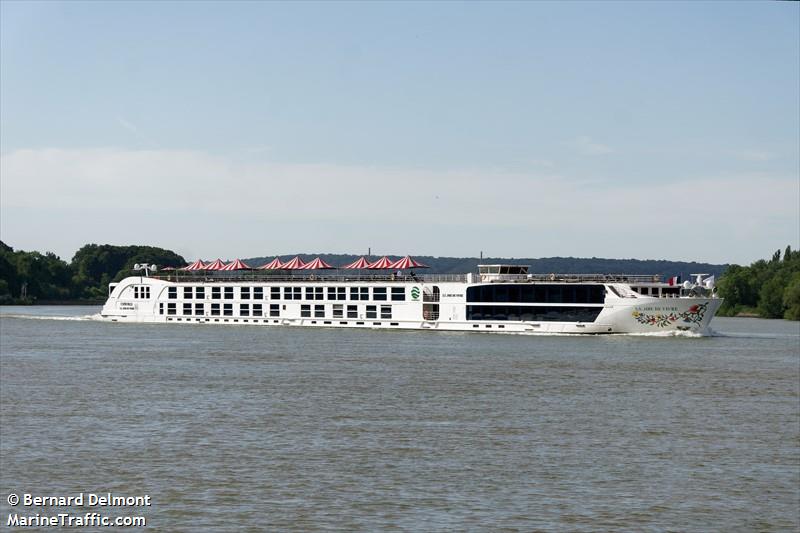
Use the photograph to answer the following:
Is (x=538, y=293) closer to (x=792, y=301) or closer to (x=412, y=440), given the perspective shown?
(x=412, y=440)

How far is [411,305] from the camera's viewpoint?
328 feet

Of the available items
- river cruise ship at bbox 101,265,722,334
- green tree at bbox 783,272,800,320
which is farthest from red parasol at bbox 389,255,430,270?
green tree at bbox 783,272,800,320

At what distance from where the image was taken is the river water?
28.3m

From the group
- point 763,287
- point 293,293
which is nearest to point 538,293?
point 293,293

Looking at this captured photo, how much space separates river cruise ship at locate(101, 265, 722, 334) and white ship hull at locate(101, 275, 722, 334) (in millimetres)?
84

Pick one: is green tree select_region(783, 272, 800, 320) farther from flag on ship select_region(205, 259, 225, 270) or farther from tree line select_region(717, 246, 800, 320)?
flag on ship select_region(205, 259, 225, 270)

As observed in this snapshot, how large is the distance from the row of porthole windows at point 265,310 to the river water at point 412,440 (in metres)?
32.3

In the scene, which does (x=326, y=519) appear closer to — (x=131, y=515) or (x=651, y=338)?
(x=131, y=515)

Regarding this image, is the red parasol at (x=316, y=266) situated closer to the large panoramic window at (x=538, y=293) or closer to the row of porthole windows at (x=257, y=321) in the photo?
the row of porthole windows at (x=257, y=321)

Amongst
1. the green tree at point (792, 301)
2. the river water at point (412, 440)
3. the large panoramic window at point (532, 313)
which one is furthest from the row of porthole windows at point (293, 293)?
the green tree at point (792, 301)

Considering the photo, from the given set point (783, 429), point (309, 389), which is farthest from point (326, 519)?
point (309, 389)

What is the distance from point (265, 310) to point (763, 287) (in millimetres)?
90275

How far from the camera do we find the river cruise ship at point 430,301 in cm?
8775

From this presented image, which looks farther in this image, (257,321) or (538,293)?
(257,321)
